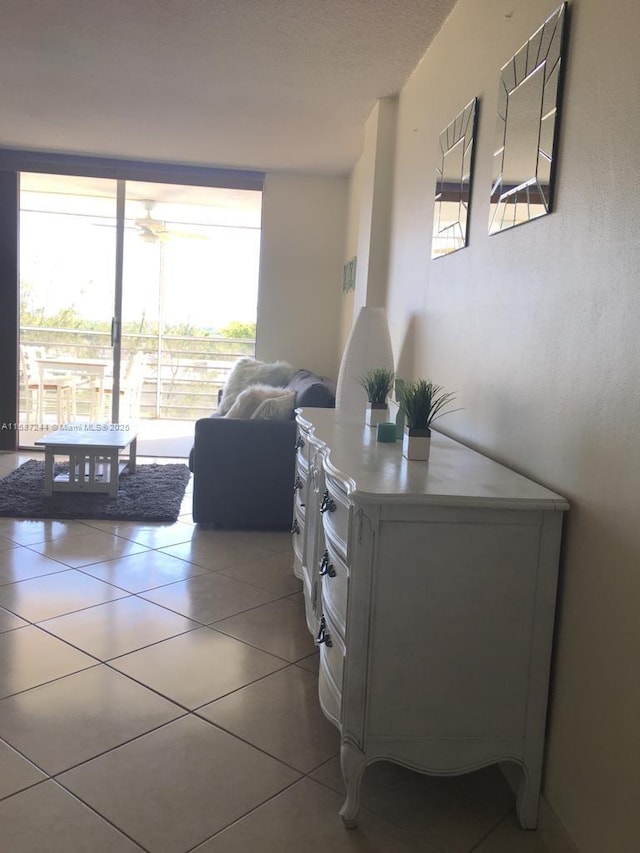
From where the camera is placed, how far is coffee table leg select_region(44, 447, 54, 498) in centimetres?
426

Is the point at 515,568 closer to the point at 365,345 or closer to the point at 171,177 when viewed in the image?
the point at 365,345

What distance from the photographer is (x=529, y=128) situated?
5.95 ft

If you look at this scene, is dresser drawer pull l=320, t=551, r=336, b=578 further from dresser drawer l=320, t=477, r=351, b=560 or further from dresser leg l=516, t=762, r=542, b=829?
dresser leg l=516, t=762, r=542, b=829

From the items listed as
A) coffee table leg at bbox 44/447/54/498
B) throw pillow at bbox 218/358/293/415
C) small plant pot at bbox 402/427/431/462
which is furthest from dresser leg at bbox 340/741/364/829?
throw pillow at bbox 218/358/293/415

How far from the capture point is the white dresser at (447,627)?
1.57 metres

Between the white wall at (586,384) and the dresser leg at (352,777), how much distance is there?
45cm

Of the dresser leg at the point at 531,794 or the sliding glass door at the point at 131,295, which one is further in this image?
the sliding glass door at the point at 131,295

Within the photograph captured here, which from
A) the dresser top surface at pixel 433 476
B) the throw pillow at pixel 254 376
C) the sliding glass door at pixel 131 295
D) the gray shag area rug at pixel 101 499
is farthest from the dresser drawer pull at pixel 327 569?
the sliding glass door at pixel 131 295

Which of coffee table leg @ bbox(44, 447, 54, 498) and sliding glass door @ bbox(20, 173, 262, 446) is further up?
sliding glass door @ bbox(20, 173, 262, 446)

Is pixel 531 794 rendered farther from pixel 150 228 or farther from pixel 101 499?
pixel 150 228

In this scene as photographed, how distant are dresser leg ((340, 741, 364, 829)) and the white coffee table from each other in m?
3.05

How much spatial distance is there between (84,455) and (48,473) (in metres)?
0.24

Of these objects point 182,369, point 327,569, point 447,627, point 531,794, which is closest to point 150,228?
point 182,369

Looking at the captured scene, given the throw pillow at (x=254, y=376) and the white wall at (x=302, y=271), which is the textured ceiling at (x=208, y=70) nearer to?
the white wall at (x=302, y=271)
